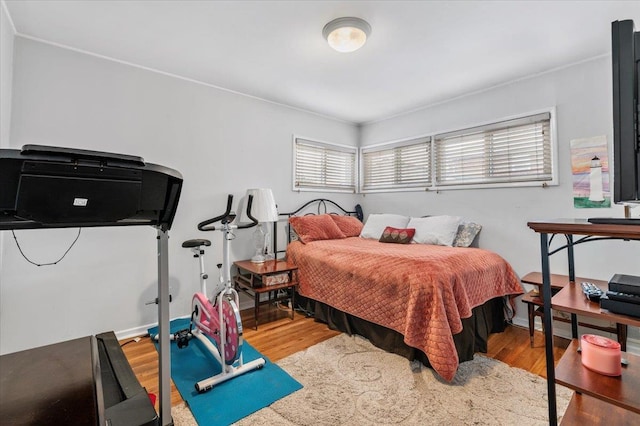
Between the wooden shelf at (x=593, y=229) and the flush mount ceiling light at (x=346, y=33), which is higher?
the flush mount ceiling light at (x=346, y=33)

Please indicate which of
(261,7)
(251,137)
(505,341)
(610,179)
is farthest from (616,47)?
(251,137)

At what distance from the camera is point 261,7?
6.38ft

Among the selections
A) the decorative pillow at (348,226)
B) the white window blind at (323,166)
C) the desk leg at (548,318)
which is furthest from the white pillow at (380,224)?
the desk leg at (548,318)

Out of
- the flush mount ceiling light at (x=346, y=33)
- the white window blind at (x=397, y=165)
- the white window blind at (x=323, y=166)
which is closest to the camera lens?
the flush mount ceiling light at (x=346, y=33)

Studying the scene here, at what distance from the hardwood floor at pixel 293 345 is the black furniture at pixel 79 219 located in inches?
36.2

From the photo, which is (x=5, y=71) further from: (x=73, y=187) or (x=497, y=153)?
(x=497, y=153)

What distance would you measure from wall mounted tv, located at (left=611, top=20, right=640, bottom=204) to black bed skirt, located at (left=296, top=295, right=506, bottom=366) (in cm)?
157

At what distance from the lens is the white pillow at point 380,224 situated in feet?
12.1

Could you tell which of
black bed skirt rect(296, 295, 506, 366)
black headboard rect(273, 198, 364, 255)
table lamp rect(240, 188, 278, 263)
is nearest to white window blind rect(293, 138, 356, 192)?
black headboard rect(273, 198, 364, 255)

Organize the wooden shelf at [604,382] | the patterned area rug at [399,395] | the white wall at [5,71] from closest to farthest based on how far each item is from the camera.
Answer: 1. the wooden shelf at [604,382]
2. the patterned area rug at [399,395]
3. the white wall at [5,71]

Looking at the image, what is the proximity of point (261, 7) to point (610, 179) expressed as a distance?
10.1 ft

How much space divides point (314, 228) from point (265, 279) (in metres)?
0.88

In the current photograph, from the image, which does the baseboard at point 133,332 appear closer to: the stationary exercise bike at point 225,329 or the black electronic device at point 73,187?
the stationary exercise bike at point 225,329

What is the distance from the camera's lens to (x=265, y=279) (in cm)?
295
